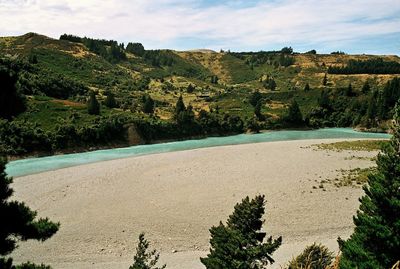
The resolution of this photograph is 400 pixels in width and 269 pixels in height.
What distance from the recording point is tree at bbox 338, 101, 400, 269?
12.4 metres

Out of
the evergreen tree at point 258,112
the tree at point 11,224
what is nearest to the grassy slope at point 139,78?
the evergreen tree at point 258,112

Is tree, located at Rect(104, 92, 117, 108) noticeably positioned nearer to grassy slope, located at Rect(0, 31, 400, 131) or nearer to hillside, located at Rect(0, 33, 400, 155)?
hillside, located at Rect(0, 33, 400, 155)

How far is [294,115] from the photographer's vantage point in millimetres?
116438

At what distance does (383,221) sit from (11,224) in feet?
38.0

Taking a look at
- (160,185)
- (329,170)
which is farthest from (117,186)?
(329,170)

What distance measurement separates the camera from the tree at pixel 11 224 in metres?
10.0

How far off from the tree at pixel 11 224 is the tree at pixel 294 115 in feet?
360

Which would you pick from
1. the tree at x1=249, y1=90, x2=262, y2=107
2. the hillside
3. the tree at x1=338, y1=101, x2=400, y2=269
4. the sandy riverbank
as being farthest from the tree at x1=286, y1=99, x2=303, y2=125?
the tree at x1=338, y1=101, x2=400, y2=269

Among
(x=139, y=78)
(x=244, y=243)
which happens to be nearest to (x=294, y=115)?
(x=139, y=78)

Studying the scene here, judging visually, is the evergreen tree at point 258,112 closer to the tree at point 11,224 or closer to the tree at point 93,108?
the tree at point 93,108

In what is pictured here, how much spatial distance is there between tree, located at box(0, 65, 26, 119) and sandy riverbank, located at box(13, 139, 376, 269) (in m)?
15.4

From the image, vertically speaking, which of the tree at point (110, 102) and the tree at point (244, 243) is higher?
the tree at point (110, 102)

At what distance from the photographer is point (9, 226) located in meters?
10.2

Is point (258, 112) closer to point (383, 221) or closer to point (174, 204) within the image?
point (174, 204)
